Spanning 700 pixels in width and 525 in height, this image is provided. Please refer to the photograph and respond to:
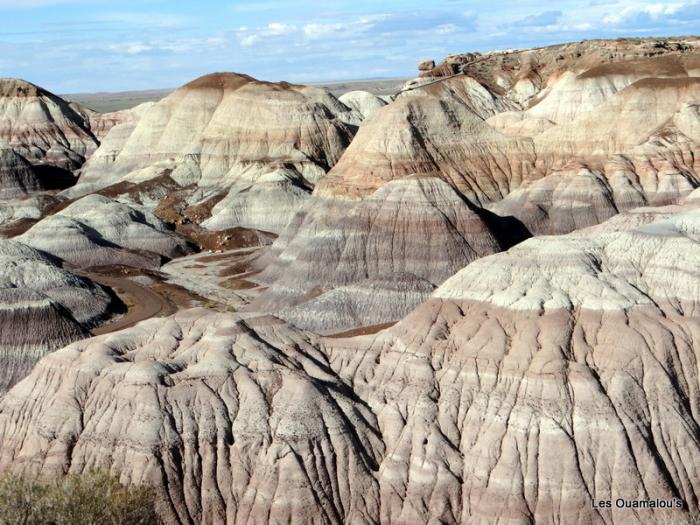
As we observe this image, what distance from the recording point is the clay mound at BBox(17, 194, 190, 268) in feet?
256

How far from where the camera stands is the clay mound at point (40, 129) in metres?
133

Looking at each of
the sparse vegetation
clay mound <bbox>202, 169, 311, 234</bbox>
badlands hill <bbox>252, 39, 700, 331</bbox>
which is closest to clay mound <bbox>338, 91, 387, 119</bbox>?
clay mound <bbox>202, 169, 311, 234</bbox>

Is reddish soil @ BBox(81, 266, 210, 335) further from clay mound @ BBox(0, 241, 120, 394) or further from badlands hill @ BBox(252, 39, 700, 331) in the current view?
badlands hill @ BBox(252, 39, 700, 331)

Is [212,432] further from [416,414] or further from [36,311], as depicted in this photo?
[36,311]

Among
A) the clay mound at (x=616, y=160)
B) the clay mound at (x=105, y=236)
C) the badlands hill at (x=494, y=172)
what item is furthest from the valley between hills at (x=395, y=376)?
the clay mound at (x=105, y=236)

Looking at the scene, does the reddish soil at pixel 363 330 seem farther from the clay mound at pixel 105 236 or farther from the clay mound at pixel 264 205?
the clay mound at pixel 264 205

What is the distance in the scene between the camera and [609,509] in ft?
99.2

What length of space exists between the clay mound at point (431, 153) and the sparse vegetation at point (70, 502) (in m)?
45.3

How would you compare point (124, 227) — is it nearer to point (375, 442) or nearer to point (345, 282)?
point (345, 282)

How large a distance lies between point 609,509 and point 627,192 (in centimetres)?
4284

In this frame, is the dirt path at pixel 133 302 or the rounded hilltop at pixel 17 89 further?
the rounded hilltop at pixel 17 89

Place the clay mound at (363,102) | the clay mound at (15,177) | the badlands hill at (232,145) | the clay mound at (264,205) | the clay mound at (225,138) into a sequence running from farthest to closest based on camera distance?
the clay mound at (363,102) < the clay mound at (15,177) < the clay mound at (225,138) < the badlands hill at (232,145) < the clay mound at (264,205)

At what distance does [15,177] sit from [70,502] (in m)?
97.9

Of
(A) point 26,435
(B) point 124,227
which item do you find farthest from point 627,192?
(A) point 26,435
